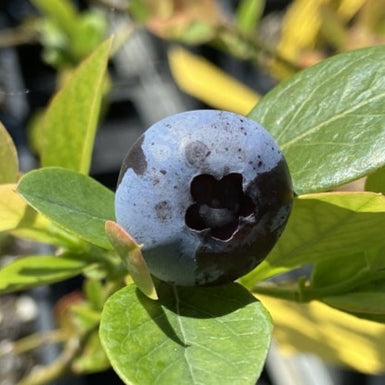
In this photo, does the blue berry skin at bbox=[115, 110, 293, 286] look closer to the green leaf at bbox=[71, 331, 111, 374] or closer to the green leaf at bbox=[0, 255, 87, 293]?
the green leaf at bbox=[0, 255, 87, 293]

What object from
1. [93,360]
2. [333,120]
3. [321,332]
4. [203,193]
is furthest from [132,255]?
[93,360]

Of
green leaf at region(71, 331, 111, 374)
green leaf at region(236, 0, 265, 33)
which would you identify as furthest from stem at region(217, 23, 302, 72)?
green leaf at region(71, 331, 111, 374)

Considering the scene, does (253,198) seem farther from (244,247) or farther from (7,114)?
(7,114)

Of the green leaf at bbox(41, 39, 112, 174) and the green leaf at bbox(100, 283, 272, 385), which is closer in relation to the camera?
the green leaf at bbox(100, 283, 272, 385)

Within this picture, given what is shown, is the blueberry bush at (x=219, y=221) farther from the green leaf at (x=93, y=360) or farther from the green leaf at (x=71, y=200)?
the green leaf at (x=93, y=360)

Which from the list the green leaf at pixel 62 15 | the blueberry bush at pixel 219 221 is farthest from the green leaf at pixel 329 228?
the green leaf at pixel 62 15
